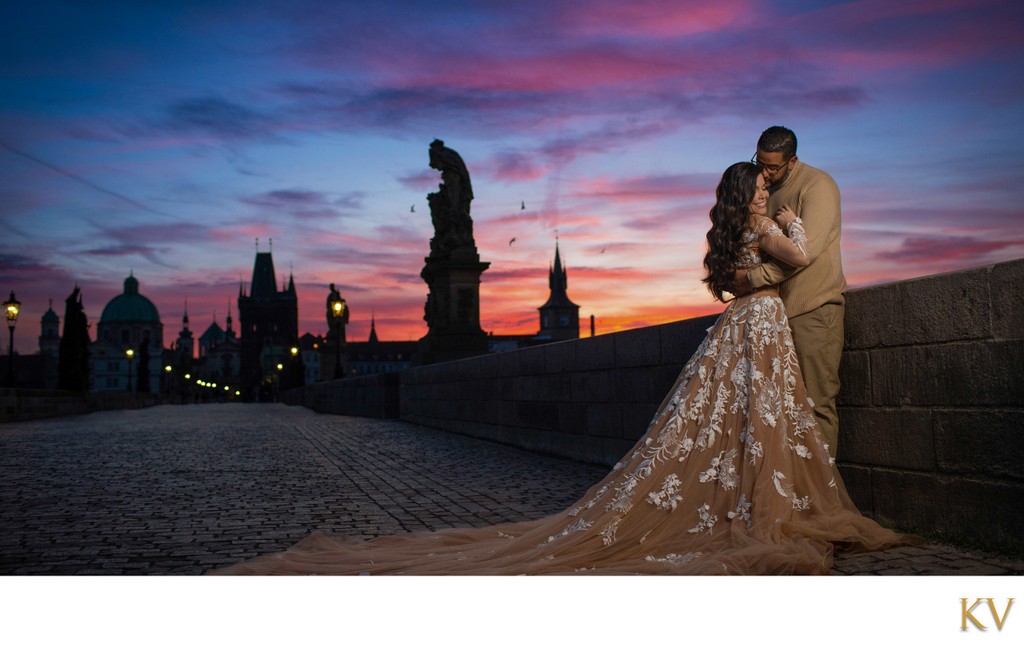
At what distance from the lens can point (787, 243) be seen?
5023mm

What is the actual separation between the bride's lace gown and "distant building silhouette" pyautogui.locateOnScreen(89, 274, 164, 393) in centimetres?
17197

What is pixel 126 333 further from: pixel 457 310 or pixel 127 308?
pixel 457 310

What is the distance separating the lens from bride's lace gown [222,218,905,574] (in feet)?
14.8

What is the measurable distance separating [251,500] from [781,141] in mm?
5240

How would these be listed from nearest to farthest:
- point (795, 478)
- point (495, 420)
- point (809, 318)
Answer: point (795, 478) → point (809, 318) → point (495, 420)

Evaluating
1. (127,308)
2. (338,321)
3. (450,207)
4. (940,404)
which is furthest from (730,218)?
(127,308)

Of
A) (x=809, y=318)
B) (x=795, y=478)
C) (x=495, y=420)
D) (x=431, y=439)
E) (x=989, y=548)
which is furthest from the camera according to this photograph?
(x=431, y=439)

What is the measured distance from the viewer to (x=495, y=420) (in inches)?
580

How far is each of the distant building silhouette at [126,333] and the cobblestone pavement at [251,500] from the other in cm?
16076

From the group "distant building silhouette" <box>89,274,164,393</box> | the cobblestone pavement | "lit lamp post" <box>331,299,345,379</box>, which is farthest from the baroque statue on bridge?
"distant building silhouette" <box>89,274,164,393</box>

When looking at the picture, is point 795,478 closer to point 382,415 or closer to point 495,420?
point 495,420

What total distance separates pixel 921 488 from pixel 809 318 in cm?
107

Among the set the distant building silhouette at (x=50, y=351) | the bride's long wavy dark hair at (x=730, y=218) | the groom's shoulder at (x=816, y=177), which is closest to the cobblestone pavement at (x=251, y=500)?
the bride's long wavy dark hair at (x=730, y=218)
